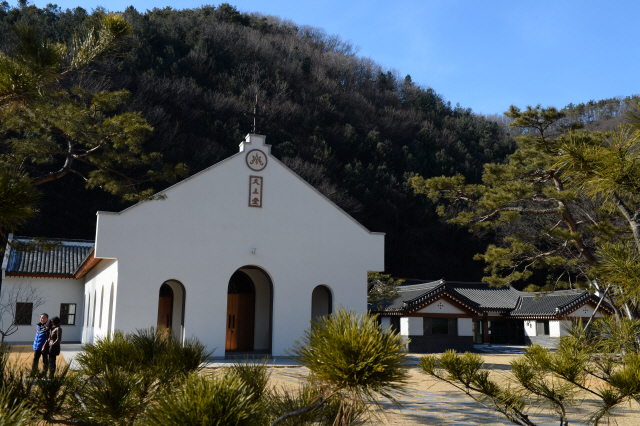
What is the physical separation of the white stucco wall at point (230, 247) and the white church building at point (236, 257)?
3cm

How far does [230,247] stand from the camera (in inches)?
590

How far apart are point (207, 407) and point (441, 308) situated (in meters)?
22.6

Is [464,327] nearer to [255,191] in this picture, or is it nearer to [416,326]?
[416,326]

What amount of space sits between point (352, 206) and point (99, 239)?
23.9 metres

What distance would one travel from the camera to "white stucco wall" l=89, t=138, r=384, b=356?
13797mm

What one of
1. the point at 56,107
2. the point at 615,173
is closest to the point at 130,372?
the point at 615,173

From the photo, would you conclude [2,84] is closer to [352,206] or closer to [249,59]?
[352,206]

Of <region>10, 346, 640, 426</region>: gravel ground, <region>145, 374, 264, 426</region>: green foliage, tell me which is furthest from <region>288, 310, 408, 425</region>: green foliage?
<region>10, 346, 640, 426</region>: gravel ground

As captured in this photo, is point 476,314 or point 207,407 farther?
point 476,314

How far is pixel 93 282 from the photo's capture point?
19125 millimetres

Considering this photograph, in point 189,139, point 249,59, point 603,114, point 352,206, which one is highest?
point 249,59

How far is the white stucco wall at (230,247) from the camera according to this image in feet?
45.3

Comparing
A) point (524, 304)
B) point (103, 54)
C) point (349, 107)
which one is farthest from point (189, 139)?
point (103, 54)

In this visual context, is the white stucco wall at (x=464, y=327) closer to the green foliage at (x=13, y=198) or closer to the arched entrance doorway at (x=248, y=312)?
the arched entrance doorway at (x=248, y=312)
